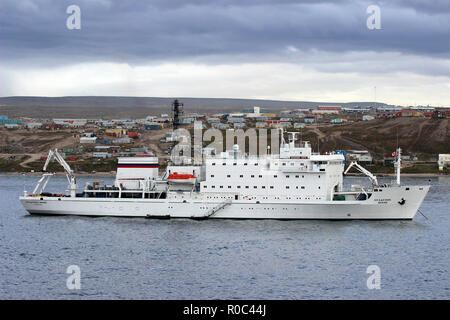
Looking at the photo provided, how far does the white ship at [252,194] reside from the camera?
138 ft

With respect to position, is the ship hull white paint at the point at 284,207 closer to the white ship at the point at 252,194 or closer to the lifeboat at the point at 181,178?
the white ship at the point at 252,194

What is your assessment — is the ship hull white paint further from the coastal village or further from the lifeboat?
the coastal village

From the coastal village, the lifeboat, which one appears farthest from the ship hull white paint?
the coastal village

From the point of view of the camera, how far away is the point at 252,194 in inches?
1708

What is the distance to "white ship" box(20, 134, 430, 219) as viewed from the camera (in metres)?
42.1

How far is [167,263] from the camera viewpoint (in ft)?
105

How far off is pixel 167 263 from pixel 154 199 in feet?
40.0


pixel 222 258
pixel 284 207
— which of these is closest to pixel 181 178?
pixel 284 207

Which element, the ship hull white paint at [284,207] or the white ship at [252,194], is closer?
the ship hull white paint at [284,207]

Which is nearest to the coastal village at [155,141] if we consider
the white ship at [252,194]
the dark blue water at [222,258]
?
the white ship at [252,194]

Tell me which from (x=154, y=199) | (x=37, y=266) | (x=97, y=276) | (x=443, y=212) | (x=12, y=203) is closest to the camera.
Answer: (x=97, y=276)

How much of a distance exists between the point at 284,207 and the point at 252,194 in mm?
2409
